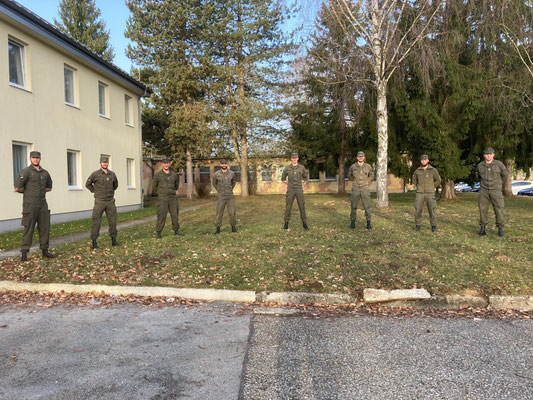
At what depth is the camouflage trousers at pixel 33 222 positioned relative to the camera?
23.4 ft

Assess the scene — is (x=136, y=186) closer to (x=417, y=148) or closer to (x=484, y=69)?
(x=417, y=148)

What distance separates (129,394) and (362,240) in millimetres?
6576

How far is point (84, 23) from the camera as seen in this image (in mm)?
34656

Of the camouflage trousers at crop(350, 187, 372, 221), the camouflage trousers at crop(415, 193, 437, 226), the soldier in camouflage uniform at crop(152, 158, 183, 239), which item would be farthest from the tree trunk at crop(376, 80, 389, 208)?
the soldier in camouflage uniform at crop(152, 158, 183, 239)

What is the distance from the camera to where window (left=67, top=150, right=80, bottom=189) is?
14875mm

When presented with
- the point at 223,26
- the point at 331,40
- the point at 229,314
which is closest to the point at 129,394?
the point at 229,314

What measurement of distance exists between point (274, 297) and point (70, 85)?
45.5 feet

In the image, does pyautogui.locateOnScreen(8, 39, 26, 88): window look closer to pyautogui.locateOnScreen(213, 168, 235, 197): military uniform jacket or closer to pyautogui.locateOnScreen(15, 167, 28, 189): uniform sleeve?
pyautogui.locateOnScreen(15, 167, 28, 189): uniform sleeve

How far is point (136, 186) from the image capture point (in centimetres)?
2027

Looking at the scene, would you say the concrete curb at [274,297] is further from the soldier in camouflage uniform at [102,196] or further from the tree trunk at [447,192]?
the tree trunk at [447,192]

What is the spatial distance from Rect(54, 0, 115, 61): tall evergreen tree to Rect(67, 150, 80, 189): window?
22415 millimetres

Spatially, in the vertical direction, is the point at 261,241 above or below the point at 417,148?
below

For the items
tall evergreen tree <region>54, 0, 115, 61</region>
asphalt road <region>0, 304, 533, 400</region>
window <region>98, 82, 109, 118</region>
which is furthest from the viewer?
tall evergreen tree <region>54, 0, 115, 61</region>

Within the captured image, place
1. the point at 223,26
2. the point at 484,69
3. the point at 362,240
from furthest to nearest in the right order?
1. the point at 223,26
2. the point at 484,69
3. the point at 362,240
